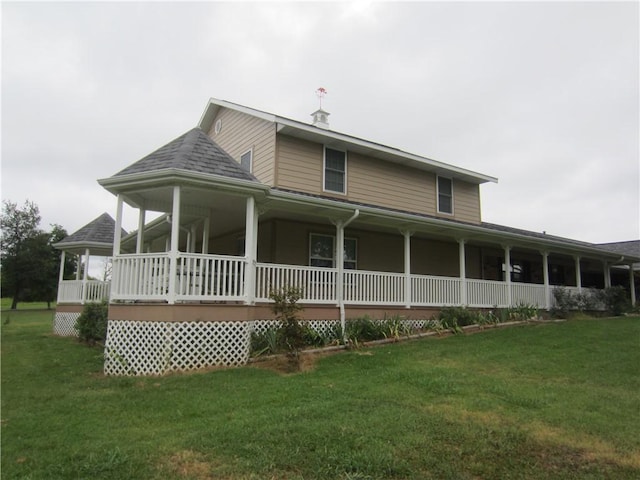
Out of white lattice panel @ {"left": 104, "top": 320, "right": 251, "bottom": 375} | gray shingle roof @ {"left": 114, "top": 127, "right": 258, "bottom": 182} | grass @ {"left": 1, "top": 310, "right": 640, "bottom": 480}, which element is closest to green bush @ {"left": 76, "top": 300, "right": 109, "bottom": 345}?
grass @ {"left": 1, "top": 310, "right": 640, "bottom": 480}

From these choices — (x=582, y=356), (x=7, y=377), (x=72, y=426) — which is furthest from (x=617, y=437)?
(x=7, y=377)

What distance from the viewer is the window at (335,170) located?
13398 millimetres

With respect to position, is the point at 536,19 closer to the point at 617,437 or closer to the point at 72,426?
the point at 617,437

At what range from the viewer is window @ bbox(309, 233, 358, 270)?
42.7 feet

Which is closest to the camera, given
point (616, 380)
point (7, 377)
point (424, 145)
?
point (616, 380)

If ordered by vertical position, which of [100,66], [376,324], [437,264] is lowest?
[376,324]

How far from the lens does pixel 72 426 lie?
5117 millimetres

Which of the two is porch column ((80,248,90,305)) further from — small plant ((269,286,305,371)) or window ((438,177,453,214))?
window ((438,177,453,214))

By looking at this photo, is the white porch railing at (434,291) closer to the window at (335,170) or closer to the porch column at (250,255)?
the window at (335,170)

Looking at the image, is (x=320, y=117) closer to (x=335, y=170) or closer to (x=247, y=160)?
(x=335, y=170)

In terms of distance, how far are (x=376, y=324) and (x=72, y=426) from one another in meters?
7.20

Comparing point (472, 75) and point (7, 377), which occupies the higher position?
point (472, 75)

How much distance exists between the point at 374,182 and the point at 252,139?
4.11 metres

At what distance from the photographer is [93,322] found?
1240 centimetres
